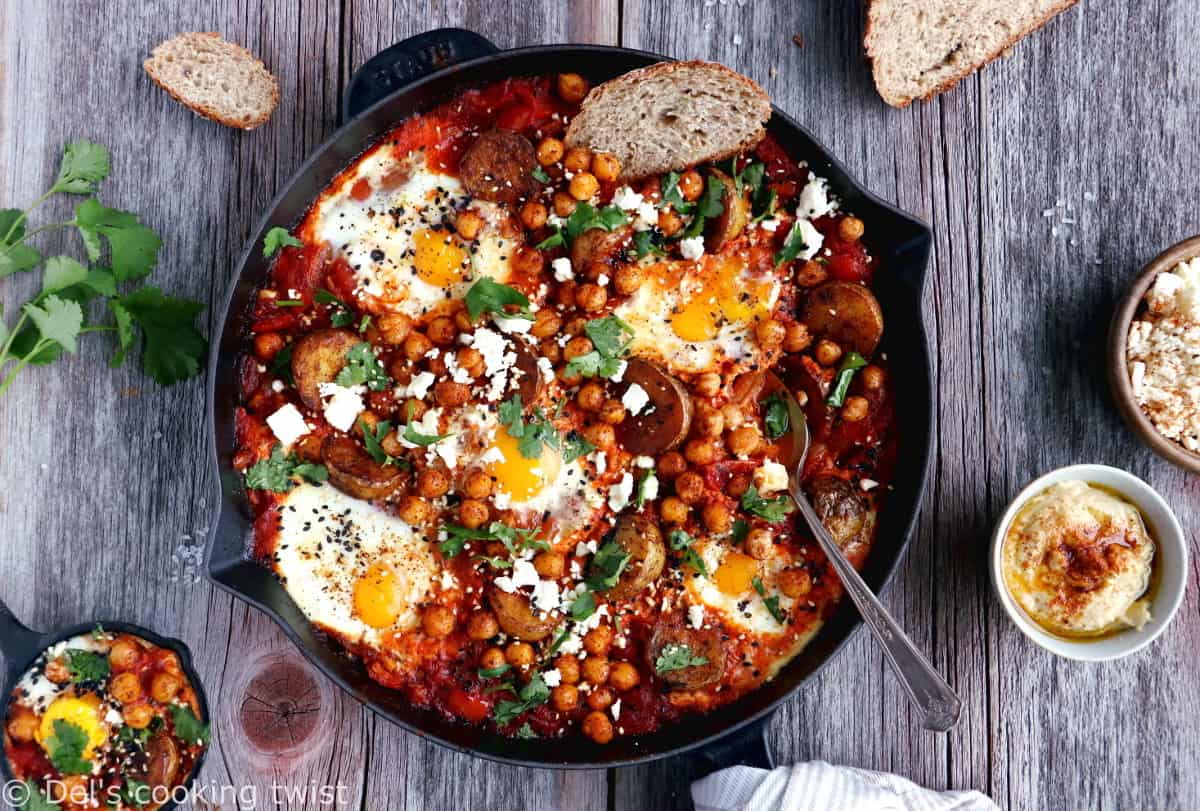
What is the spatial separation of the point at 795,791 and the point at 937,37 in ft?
9.54

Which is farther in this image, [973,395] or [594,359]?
[973,395]

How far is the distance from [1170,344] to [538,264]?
2348 millimetres

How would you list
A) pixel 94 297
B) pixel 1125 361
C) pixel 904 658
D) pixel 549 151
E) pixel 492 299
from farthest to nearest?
pixel 94 297 < pixel 1125 361 < pixel 549 151 < pixel 492 299 < pixel 904 658

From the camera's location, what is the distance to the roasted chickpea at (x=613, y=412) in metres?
3.56

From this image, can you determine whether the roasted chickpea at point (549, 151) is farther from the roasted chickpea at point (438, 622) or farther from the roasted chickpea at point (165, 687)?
the roasted chickpea at point (165, 687)

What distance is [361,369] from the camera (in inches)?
140

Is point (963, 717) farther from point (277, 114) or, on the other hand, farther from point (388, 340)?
point (277, 114)

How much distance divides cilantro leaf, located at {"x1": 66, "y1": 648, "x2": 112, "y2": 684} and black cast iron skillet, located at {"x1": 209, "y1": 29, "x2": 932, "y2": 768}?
683mm

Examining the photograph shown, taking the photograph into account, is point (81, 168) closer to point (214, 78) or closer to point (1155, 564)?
point (214, 78)

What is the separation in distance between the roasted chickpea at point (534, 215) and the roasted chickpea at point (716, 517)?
1.20 metres

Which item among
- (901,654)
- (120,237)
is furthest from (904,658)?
(120,237)

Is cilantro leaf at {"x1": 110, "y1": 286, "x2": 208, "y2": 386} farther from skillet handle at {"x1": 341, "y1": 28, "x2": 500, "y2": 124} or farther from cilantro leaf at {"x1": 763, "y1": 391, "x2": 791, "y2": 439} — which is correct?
cilantro leaf at {"x1": 763, "y1": 391, "x2": 791, "y2": 439}

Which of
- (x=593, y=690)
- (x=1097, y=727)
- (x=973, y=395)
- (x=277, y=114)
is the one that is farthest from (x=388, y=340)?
(x=1097, y=727)

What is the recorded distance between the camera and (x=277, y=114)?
155 inches
